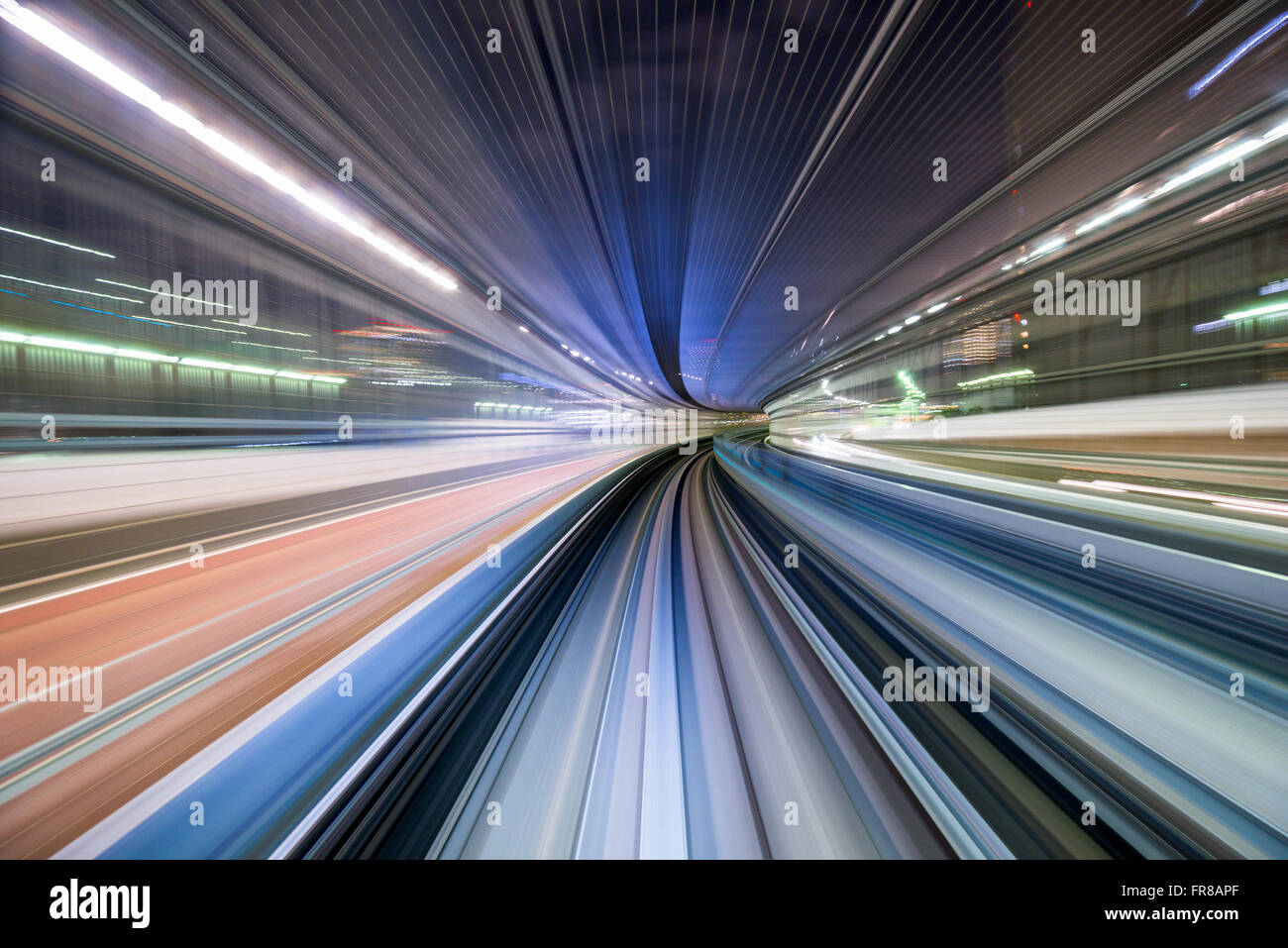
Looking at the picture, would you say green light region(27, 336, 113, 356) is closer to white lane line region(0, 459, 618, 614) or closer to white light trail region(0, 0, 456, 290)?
white lane line region(0, 459, 618, 614)

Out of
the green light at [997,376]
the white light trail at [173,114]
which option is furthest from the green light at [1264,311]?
the white light trail at [173,114]

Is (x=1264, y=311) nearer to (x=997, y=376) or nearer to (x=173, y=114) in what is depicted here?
(x=997, y=376)

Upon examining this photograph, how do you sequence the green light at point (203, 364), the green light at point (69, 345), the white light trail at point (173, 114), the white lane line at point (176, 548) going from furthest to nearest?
the green light at point (203, 364) < the green light at point (69, 345) < the white lane line at point (176, 548) < the white light trail at point (173, 114)

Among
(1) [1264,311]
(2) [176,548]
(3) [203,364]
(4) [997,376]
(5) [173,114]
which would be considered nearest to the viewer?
(1) [1264,311]

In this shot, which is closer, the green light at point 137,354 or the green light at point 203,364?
the green light at point 137,354

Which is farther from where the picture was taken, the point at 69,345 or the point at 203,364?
the point at 203,364

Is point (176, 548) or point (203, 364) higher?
point (203, 364)

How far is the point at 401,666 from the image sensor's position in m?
1.50

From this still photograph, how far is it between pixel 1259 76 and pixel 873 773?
2.99 meters

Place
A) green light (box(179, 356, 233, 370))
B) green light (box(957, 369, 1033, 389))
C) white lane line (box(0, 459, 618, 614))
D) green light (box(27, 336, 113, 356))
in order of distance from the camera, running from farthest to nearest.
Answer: green light (box(957, 369, 1033, 389)) < green light (box(179, 356, 233, 370)) < green light (box(27, 336, 113, 356)) < white lane line (box(0, 459, 618, 614))

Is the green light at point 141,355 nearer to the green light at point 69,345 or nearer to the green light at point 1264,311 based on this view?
the green light at point 69,345

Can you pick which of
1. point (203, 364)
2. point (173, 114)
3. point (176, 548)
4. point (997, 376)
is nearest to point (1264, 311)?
point (997, 376)

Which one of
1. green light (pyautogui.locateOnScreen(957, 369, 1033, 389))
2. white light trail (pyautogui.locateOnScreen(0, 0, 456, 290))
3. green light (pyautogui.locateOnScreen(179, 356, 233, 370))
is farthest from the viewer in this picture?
green light (pyautogui.locateOnScreen(957, 369, 1033, 389))

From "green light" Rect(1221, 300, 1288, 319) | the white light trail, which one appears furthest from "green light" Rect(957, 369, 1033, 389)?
the white light trail
